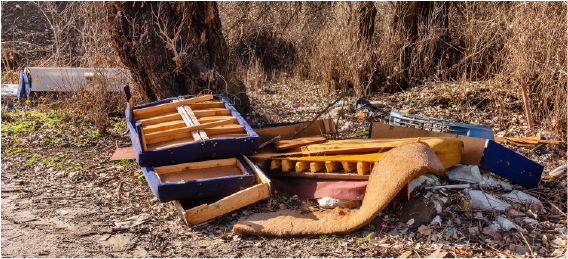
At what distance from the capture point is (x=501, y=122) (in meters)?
5.68

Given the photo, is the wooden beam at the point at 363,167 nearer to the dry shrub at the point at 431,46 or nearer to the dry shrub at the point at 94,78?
the dry shrub at the point at 431,46

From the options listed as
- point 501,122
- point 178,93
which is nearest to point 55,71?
point 178,93

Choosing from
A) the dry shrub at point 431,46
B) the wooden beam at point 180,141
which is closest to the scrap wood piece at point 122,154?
the wooden beam at point 180,141

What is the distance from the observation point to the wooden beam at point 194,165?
372 cm

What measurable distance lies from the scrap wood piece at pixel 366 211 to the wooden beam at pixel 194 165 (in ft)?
2.63

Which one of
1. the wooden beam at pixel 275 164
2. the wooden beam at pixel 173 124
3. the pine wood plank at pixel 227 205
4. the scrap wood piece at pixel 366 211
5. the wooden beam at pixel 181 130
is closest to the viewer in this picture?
the scrap wood piece at pixel 366 211

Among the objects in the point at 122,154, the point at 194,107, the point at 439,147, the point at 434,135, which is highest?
the point at 194,107

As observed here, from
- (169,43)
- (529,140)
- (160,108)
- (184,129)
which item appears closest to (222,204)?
(184,129)

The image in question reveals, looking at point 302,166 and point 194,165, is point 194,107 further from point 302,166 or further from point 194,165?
point 302,166

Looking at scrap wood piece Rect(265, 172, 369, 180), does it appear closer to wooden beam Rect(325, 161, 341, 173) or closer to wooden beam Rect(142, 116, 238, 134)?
wooden beam Rect(325, 161, 341, 173)

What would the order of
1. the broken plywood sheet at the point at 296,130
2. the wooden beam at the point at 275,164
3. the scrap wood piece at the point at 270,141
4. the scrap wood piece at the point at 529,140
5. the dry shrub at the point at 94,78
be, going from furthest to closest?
the dry shrub at the point at 94,78
the broken plywood sheet at the point at 296,130
the scrap wood piece at the point at 529,140
the scrap wood piece at the point at 270,141
the wooden beam at the point at 275,164

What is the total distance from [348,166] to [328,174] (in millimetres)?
226

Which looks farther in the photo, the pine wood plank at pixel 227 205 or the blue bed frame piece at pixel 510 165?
the blue bed frame piece at pixel 510 165

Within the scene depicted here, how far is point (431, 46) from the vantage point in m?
7.57
